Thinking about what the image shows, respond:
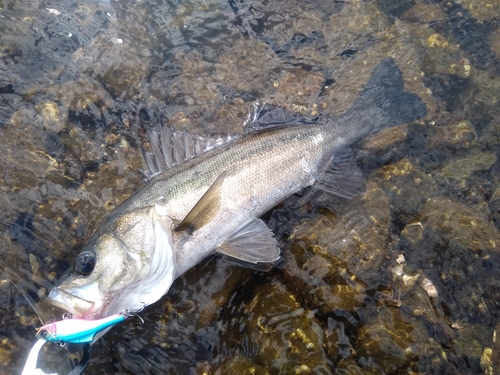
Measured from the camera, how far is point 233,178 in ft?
12.8

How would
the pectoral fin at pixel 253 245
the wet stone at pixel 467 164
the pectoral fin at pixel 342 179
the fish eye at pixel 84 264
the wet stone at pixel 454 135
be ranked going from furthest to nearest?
1. the wet stone at pixel 454 135
2. the wet stone at pixel 467 164
3. the pectoral fin at pixel 342 179
4. the pectoral fin at pixel 253 245
5. the fish eye at pixel 84 264

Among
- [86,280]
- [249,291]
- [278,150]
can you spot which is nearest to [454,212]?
[278,150]

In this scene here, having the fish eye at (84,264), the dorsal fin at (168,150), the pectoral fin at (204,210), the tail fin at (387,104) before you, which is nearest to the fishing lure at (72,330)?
the fish eye at (84,264)

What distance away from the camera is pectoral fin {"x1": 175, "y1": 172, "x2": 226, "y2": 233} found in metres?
3.57

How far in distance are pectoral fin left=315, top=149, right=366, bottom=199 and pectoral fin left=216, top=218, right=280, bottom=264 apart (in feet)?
3.05

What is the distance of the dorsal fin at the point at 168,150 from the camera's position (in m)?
4.03

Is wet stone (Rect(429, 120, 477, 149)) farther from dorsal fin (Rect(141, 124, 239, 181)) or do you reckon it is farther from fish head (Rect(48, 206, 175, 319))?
fish head (Rect(48, 206, 175, 319))

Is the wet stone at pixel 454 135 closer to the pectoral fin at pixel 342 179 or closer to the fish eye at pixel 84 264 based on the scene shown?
the pectoral fin at pixel 342 179

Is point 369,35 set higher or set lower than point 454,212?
higher

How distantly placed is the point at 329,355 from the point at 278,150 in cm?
206

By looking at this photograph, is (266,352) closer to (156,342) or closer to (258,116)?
(156,342)

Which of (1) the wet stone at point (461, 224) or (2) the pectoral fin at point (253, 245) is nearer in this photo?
(2) the pectoral fin at point (253, 245)

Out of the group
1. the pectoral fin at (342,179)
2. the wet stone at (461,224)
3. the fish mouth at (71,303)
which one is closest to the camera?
the fish mouth at (71,303)

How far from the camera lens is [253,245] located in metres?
3.85
